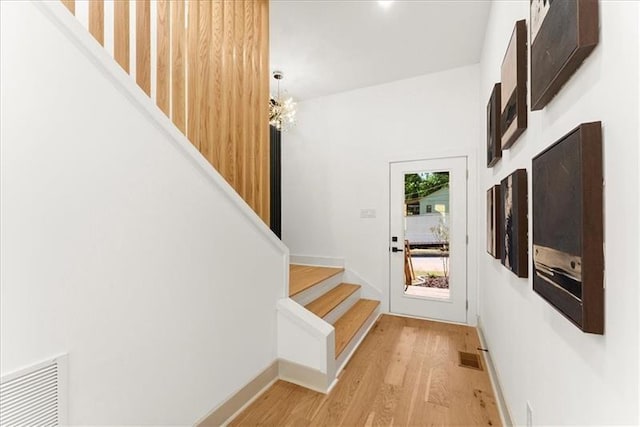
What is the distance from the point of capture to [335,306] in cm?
305

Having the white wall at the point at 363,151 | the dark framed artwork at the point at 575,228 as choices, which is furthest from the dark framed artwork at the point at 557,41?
the white wall at the point at 363,151

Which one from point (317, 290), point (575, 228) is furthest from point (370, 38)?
point (575, 228)

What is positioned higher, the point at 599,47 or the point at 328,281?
the point at 599,47

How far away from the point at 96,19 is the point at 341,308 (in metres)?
3.06

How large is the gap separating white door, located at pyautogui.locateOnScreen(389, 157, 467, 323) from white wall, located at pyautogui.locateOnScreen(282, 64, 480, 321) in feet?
0.35

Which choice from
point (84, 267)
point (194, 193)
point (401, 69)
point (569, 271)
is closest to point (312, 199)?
point (401, 69)

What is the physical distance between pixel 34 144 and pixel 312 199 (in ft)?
11.5

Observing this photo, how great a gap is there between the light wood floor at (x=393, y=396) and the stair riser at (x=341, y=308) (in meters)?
0.41

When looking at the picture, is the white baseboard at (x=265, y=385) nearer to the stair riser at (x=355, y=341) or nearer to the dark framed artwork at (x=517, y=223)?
the stair riser at (x=355, y=341)

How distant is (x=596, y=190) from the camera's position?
0.74 m

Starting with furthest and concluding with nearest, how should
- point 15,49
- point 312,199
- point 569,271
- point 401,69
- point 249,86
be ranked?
1. point 312,199
2. point 401,69
3. point 249,86
4. point 15,49
5. point 569,271

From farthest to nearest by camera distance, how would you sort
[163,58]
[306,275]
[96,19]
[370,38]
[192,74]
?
[306,275] → [370,38] → [192,74] → [163,58] → [96,19]

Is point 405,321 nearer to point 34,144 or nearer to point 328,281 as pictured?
point 328,281

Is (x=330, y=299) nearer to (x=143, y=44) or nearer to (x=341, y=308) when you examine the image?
(x=341, y=308)
